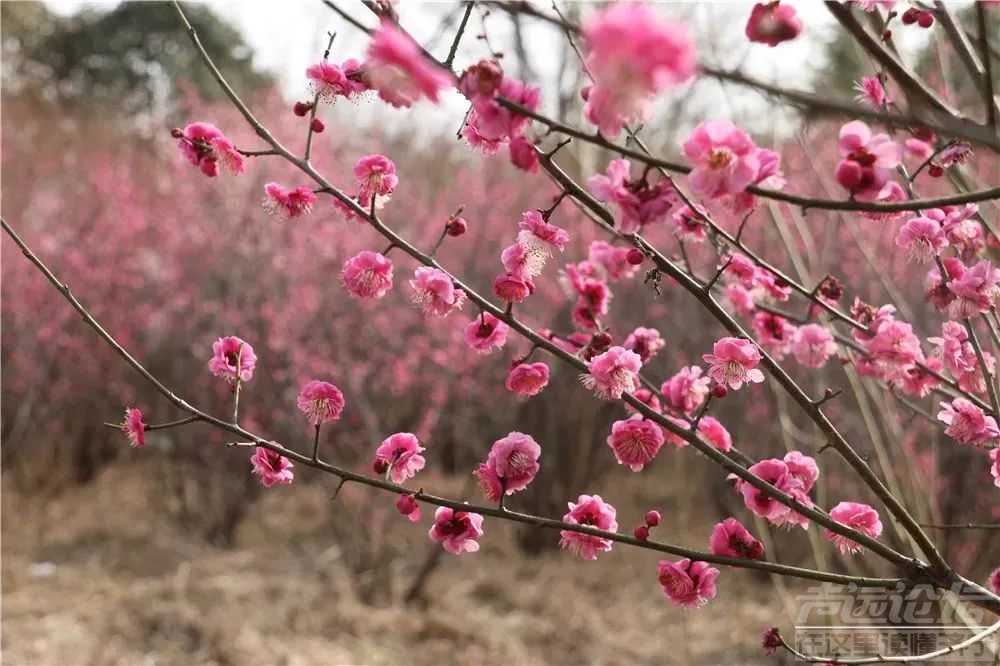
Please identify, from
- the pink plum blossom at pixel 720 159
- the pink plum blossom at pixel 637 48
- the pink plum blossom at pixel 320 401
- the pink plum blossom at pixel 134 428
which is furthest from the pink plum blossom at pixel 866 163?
the pink plum blossom at pixel 134 428

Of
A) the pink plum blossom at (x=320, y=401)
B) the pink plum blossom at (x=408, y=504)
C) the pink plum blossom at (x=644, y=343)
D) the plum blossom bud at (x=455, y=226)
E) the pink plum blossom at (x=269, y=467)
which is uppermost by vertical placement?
the plum blossom bud at (x=455, y=226)

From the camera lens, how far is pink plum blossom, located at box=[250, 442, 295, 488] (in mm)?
1458

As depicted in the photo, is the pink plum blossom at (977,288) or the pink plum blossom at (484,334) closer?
the pink plum blossom at (977,288)

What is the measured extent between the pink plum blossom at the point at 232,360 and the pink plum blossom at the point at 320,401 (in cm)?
12

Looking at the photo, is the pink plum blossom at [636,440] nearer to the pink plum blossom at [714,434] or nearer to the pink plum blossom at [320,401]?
the pink plum blossom at [714,434]

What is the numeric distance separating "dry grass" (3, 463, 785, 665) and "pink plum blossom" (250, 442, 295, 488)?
239cm

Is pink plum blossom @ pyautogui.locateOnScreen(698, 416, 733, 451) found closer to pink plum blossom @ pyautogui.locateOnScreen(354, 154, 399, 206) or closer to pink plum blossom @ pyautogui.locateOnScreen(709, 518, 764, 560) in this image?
pink plum blossom @ pyautogui.locateOnScreen(709, 518, 764, 560)

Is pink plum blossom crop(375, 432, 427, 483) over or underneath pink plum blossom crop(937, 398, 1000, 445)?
underneath

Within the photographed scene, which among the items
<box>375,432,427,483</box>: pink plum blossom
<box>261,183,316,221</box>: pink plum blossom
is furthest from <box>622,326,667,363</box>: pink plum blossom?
<box>261,183,316,221</box>: pink plum blossom

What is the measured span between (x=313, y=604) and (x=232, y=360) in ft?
9.62

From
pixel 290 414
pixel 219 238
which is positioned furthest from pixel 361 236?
pixel 290 414

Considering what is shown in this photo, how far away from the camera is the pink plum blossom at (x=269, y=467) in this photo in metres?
1.46

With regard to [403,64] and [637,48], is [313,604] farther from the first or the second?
[637,48]

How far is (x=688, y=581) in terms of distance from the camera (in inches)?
56.9
